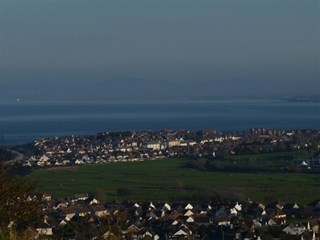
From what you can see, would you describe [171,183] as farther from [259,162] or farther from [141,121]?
[141,121]

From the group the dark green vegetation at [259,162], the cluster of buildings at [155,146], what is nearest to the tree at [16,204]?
the dark green vegetation at [259,162]

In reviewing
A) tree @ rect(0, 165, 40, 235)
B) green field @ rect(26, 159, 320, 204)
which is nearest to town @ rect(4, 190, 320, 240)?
tree @ rect(0, 165, 40, 235)

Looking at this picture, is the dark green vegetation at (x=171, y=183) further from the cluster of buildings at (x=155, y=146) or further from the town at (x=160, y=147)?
the cluster of buildings at (x=155, y=146)

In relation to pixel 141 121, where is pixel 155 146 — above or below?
above

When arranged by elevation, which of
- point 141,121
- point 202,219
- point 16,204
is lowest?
point 141,121

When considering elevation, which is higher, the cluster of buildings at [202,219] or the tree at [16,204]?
the tree at [16,204]

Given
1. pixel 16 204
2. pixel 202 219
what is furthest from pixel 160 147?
pixel 16 204

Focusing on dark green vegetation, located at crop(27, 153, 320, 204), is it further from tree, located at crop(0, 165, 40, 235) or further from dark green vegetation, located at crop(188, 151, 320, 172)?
tree, located at crop(0, 165, 40, 235)
